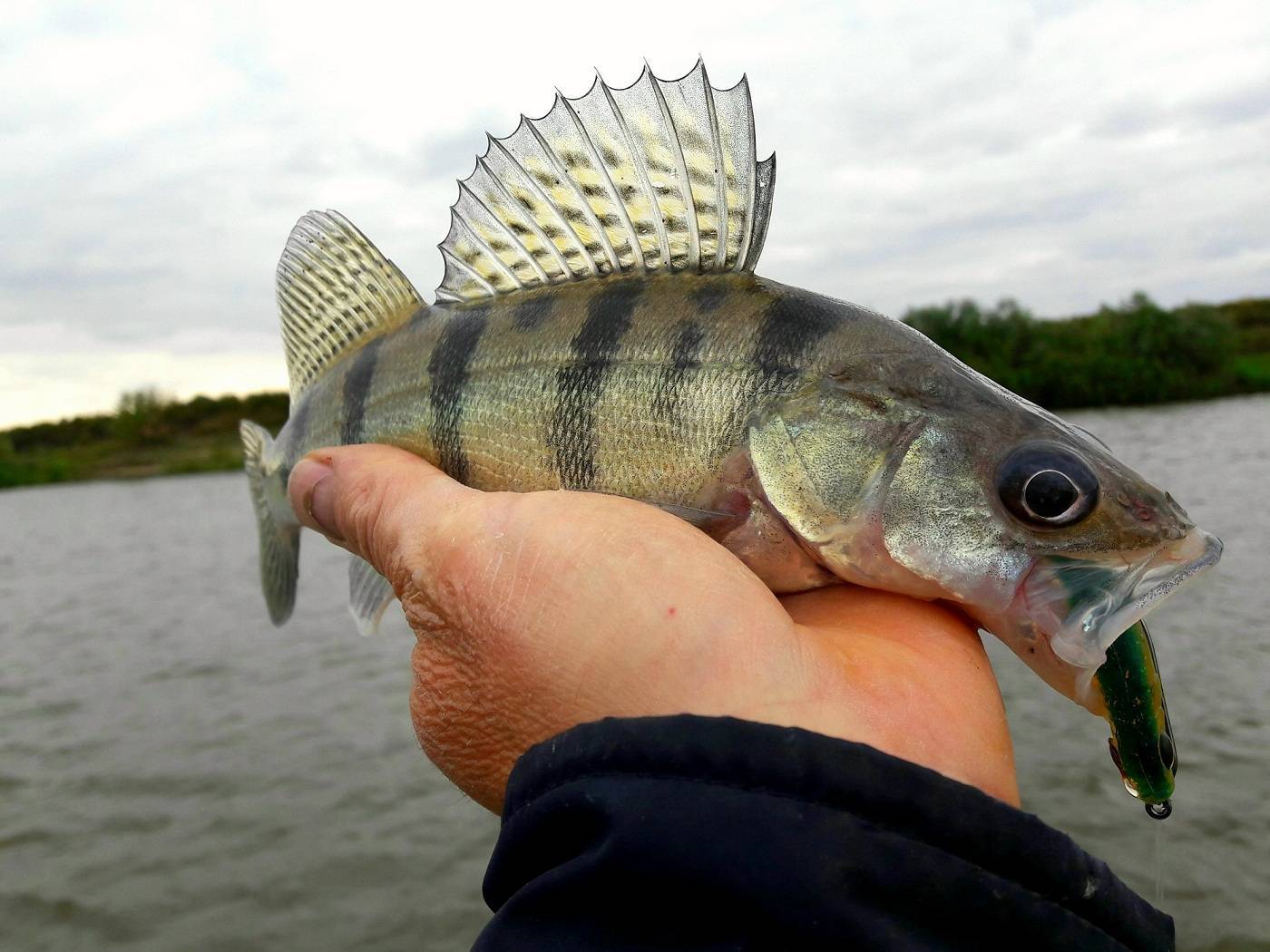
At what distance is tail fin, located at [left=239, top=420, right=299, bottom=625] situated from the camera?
398 centimetres

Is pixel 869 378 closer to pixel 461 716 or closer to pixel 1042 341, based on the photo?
pixel 461 716

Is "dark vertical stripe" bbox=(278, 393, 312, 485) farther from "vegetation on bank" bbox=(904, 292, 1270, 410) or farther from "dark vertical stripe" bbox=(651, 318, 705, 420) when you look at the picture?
"vegetation on bank" bbox=(904, 292, 1270, 410)

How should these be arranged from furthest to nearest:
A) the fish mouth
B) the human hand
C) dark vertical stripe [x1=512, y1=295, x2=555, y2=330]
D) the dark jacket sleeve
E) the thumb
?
1. dark vertical stripe [x1=512, y1=295, x2=555, y2=330]
2. the thumb
3. the fish mouth
4. the human hand
5. the dark jacket sleeve

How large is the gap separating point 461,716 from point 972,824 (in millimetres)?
1098

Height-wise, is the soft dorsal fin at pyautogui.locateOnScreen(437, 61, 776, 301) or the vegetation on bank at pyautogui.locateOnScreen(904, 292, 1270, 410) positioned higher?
the vegetation on bank at pyautogui.locateOnScreen(904, 292, 1270, 410)

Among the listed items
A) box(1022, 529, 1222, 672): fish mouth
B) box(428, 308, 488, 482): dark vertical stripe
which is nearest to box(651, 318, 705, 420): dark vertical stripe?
box(428, 308, 488, 482): dark vertical stripe

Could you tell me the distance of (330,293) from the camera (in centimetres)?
360

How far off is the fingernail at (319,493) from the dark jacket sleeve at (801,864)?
1860mm

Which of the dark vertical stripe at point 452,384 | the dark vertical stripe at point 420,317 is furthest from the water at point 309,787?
the dark vertical stripe at point 420,317

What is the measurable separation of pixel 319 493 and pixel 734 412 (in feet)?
4.68

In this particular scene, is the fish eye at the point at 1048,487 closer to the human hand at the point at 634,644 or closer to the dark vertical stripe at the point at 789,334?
the human hand at the point at 634,644

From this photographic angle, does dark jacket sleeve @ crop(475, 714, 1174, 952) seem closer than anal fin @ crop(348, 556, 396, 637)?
Yes

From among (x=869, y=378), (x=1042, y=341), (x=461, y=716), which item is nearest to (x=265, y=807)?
(x=461, y=716)

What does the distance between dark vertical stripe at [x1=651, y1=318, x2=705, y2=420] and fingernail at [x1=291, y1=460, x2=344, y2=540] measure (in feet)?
3.69
